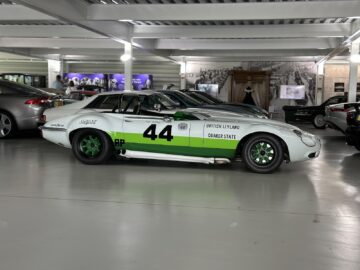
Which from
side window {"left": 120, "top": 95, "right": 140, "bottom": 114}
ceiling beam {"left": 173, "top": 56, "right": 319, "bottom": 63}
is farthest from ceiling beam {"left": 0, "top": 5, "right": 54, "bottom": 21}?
ceiling beam {"left": 173, "top": 56, "right": 319, "bottom": 63}

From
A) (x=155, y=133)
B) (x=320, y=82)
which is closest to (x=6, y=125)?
(x=155, y=133)

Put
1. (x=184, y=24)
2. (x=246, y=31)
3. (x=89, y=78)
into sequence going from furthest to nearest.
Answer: (x=89, y=78)
(x=184, y=24)
(x=246, y=31)

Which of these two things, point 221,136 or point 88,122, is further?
point 88,122

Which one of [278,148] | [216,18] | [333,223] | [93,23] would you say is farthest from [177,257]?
[93,23]

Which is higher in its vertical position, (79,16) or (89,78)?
(79,16)

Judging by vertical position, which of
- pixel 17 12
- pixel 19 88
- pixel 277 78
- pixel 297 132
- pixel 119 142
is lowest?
pixel 119 142

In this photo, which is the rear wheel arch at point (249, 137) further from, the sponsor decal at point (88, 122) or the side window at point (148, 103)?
the sponsor decal at point (88, 122)

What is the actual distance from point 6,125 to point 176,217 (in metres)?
7.38

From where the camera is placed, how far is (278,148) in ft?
21.2

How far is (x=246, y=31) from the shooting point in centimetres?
1377

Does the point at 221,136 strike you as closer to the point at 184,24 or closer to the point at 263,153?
the point at 263,153

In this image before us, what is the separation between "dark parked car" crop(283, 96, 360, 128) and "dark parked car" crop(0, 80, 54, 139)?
10794 millimetres

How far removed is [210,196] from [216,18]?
246 inches

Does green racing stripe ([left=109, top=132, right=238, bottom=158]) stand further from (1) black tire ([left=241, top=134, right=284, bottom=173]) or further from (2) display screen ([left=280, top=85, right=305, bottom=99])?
(2) display screen ([left=280, top=85, right=305, bottom=99])
